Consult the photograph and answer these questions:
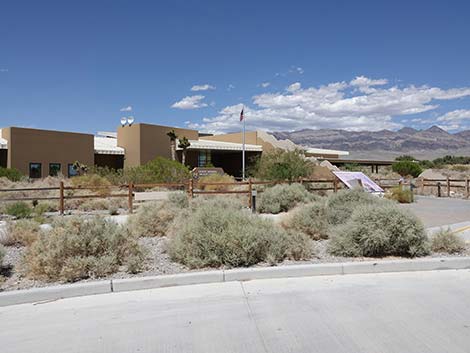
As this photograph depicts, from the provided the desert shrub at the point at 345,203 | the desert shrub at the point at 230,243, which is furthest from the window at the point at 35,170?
the desert shrub at the point at 230,243

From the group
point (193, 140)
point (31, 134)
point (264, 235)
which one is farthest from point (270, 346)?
point (193, 140)

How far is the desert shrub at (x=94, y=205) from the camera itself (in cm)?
1898

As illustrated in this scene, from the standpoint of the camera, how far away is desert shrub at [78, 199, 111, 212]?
1898 cm

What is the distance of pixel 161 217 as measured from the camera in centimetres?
1155

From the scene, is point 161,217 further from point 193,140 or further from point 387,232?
point 193,140

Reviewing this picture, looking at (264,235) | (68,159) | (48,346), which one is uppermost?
(68,159)

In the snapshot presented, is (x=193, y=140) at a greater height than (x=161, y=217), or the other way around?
(x=193, y=140)

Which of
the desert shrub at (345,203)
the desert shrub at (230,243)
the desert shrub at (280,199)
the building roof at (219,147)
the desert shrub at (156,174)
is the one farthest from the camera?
the building roof at (219,147)

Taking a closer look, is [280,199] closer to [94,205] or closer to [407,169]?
[94,205]

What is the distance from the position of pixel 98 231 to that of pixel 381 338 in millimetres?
4957

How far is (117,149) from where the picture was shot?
42.2 meters

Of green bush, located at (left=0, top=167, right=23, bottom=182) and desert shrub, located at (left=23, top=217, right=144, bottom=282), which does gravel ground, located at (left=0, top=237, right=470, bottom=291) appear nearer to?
desert shrub, located at (left=23, top=217, right=144, bottom=282)

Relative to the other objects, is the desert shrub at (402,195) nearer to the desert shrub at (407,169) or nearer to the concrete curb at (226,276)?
the concrete curb at (226,276)

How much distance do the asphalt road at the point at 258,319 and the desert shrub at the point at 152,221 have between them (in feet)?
15.3
